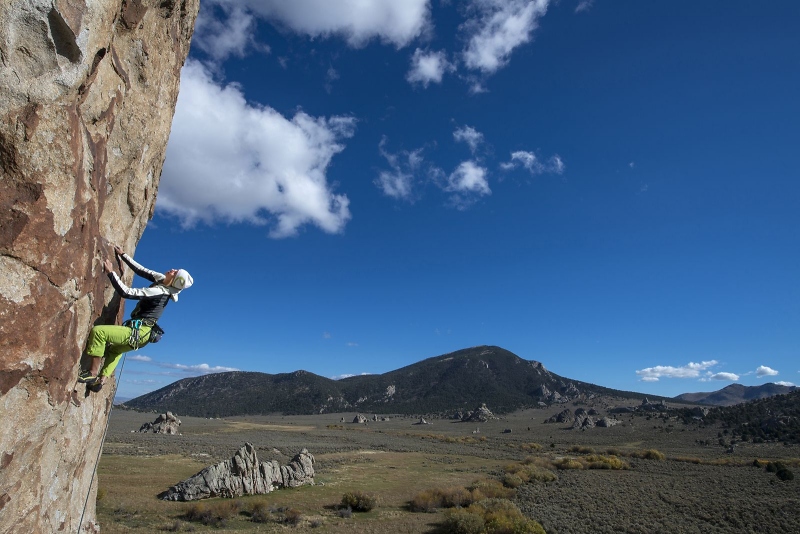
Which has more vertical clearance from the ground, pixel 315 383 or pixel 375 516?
pixel 315 383

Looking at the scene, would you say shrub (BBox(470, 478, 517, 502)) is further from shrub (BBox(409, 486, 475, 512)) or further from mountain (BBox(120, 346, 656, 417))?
mountain (BBox(120, 346, 656, 417))

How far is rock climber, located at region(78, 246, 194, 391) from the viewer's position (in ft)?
16.9

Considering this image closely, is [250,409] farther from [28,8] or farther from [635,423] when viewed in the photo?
[28,8]

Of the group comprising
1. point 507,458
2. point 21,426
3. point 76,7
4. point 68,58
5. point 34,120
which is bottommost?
point 507,458

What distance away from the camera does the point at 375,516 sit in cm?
2311

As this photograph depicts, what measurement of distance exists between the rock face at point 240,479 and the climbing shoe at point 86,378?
22695 mm

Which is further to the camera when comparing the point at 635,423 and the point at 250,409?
the point at 250,409

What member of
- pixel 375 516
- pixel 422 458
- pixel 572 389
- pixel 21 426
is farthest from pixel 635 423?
pixel 21 426

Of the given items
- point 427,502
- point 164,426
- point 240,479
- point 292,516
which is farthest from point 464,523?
point 164,426

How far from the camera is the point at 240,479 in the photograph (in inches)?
1022

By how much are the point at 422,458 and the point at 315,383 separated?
151896mm

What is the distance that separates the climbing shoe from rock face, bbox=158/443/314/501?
22.7 metres

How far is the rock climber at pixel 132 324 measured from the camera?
5.15 metres

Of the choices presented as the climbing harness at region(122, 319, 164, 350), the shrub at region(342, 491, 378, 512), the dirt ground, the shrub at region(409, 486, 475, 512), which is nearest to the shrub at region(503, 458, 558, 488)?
the dirt ground
